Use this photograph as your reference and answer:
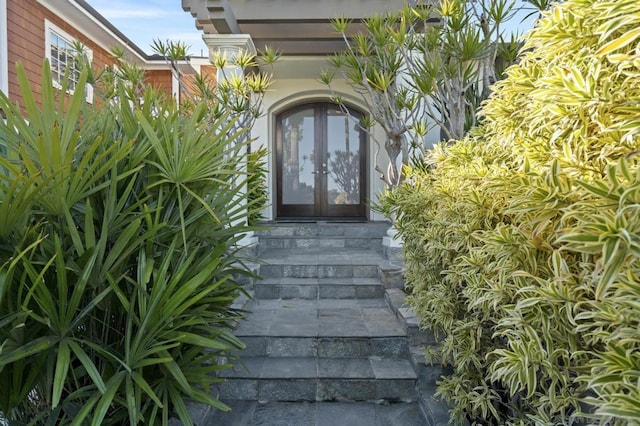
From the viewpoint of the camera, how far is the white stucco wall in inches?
303

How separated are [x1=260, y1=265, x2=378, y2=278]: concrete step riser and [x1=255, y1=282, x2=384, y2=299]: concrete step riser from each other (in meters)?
0.32

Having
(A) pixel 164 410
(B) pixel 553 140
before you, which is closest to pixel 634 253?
(B) pixel 553 140

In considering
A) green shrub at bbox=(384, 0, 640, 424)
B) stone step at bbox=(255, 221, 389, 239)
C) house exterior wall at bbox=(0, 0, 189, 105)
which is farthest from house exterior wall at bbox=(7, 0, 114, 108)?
green shrub at bbox=(384, 0, 640, 424)

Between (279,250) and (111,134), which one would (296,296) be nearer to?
(279,250)

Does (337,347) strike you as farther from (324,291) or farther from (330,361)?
(324,291)

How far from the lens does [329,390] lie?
3.04 m

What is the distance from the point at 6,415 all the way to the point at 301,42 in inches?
244

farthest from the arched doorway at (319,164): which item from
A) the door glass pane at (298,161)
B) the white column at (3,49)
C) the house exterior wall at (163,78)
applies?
the white column at (3,49)

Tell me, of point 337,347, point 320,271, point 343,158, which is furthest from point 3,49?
point 337,347

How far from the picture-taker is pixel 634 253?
3.39 ft

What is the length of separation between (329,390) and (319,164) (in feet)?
18.8

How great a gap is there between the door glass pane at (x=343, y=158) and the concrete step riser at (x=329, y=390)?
5468 mm

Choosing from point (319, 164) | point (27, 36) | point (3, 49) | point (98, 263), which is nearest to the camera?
point (98, 263)

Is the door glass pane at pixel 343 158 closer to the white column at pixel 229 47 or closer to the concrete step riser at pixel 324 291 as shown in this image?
the white column at pixel 229 47
